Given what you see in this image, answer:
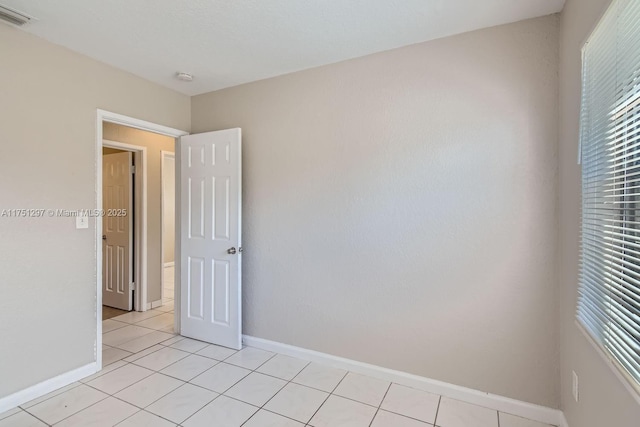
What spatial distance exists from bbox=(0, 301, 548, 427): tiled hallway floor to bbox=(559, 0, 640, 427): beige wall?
563 millimetres

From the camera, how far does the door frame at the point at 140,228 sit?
156 inches

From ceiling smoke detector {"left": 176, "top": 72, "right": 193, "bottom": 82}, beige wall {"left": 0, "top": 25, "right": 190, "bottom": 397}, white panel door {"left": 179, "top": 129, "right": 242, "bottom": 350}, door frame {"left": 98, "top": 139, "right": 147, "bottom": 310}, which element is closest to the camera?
beige wall {"left": 0, "top": 25, "right": 190, "bottom": 397}

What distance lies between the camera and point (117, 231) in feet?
13.5

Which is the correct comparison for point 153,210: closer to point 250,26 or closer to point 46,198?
point 46,198

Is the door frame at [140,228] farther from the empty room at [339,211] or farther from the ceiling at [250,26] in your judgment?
the ceiling at [250,26]

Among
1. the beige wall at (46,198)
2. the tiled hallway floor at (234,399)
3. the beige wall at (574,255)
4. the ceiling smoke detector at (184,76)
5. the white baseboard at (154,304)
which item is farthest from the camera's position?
the white baseboard at (154,304)

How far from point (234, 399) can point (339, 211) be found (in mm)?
1578

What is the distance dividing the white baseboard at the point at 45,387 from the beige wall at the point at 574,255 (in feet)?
10.7

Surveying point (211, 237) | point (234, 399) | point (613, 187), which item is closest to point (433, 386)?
point (234, 399)

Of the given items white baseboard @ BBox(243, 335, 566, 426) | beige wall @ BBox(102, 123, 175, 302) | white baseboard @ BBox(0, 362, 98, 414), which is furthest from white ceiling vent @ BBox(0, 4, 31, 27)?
white baseboard @ BBox(243, 335, 566, 426)

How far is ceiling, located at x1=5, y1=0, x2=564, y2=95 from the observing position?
73.4 inches

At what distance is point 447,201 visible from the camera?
2215 mm

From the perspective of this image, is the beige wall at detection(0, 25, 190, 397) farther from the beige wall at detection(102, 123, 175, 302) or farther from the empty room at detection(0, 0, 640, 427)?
the beige wall at detection(102, 123, 175, 302)

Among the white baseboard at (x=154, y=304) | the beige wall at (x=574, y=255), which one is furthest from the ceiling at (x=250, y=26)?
the white baseboard at (x=154, y=304)
